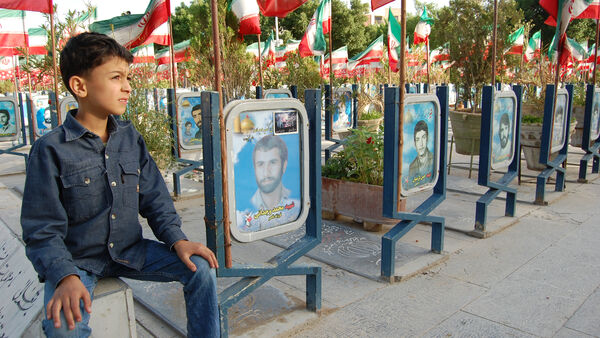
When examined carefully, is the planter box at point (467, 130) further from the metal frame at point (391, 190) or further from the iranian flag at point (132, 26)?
the iranian flag at point (132, 26)

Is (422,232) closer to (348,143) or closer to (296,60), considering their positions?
(348,143)

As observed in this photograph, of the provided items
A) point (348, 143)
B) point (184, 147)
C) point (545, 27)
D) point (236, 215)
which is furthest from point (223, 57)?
point (545, 27)

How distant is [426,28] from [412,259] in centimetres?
1145

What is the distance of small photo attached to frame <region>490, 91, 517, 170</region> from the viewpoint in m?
4.97

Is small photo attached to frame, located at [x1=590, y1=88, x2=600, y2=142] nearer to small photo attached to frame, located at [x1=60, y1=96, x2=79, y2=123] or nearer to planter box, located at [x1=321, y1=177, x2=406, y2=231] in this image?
planter box, located at [x1=321, y1=177, x2=406, y2=231]

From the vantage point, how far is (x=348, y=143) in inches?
204

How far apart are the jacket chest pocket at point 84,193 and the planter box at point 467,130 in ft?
19.0

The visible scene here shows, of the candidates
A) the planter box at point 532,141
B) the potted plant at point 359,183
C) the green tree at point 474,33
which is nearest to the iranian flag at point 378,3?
the potted plant at point 359,183

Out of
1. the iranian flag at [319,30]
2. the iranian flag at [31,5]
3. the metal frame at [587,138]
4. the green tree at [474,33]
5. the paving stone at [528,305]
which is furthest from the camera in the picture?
the iranian flag at [319,30]

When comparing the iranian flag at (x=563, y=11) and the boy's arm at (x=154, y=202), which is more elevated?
the iranian flag at (x=563, y=11)

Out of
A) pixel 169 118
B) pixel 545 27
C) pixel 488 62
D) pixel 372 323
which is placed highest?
pixel 545 27

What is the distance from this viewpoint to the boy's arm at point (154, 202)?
7.64 ft

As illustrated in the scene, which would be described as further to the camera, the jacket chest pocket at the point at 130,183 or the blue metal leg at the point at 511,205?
the blue metal leg at the point at 511,205

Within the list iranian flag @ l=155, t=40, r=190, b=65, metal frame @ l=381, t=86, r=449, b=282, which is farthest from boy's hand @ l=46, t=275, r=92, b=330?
iranian flag @ l=155, t=40, r=190, b=65
